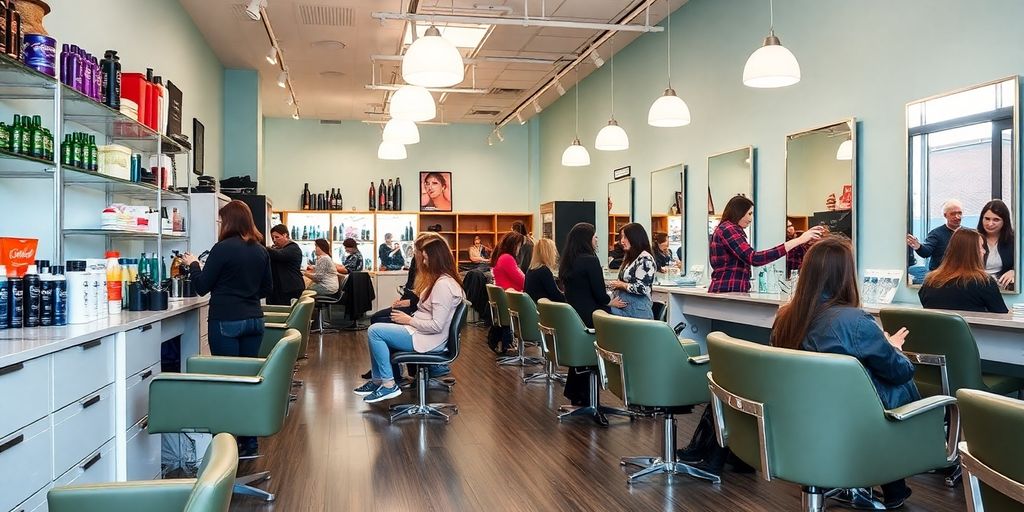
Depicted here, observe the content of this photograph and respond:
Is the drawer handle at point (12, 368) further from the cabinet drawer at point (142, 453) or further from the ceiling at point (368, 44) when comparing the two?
the ceiling at point (368, 44)

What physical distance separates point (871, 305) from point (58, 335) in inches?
171

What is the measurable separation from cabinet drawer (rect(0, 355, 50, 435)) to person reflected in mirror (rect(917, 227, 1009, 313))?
426cm

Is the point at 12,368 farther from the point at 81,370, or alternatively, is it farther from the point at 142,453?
the point at 142,453

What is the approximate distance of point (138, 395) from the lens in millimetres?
3451

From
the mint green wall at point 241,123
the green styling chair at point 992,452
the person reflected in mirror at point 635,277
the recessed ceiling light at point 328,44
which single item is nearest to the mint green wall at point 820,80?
the person reflected in mirror at point 635,277

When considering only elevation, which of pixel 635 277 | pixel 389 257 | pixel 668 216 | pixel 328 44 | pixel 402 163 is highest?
pixel 328 44

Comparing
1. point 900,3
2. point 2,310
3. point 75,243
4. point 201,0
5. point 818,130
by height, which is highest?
point 201,0

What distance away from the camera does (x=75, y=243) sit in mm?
4516

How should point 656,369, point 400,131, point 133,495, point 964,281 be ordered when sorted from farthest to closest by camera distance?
point 400,131, point 964,281, point 656,369, point 133,495

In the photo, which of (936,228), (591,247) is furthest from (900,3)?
(591,247)

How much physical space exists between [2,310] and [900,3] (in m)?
5.28

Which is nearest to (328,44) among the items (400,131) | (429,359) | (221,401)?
(400,131)

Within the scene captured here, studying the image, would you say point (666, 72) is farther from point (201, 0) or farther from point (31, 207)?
point (31, 207)

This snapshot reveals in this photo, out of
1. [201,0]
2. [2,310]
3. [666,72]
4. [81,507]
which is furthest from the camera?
[666,72]
